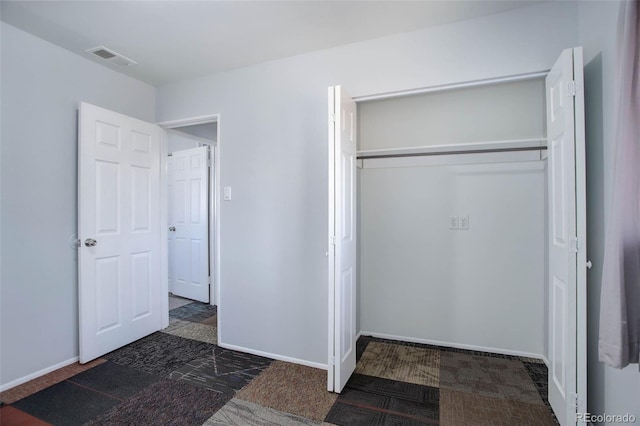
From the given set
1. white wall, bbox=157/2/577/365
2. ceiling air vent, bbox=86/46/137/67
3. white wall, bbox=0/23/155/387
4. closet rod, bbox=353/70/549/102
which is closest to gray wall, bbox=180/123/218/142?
white wall, bbox=157/2/577/365

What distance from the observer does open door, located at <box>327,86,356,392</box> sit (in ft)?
6.74

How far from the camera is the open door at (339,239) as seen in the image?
80.9 inches

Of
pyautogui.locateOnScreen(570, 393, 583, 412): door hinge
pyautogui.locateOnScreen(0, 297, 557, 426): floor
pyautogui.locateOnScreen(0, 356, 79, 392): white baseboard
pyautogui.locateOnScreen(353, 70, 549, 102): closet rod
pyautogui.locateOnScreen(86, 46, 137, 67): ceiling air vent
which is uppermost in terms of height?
pyautogui.locateOnScreen(86, 46, 137, 67): ceiling air vent

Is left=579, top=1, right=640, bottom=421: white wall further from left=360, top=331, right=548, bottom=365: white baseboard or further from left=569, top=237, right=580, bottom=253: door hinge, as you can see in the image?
left=360, top=331, right=548, bottom=365: white baseboard

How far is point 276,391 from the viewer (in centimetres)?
216

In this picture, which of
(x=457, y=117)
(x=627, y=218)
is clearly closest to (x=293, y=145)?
(x=457, y=117)

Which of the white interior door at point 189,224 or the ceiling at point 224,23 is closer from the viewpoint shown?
the ceiling at point 224,23

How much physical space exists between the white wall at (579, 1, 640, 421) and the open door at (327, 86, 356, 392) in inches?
54.1

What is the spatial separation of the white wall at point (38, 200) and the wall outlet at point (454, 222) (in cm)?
321

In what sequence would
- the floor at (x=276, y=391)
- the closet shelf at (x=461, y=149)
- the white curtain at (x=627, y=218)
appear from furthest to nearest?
the closet shelf at (x=461, y=149) < the floor at (x=276, y=391) < the white curtain at (x=627, y=218)

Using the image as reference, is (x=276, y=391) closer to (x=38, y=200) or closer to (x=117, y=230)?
(x=117, y=230)

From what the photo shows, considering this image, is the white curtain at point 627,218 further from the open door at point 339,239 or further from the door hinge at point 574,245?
the open door at point 339,239

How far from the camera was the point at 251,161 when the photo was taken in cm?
275

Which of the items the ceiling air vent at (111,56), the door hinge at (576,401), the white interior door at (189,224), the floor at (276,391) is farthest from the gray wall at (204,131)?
the door hinge at (576,401)
